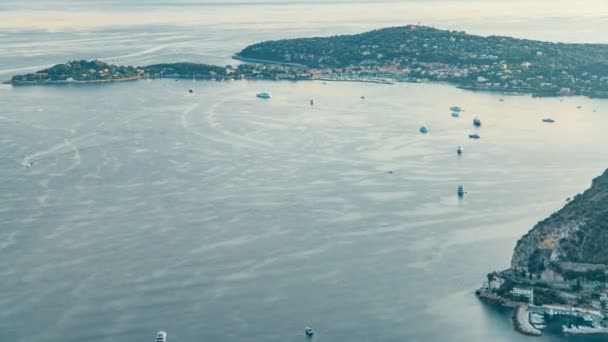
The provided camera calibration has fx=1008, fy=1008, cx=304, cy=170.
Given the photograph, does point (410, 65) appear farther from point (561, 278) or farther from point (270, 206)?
point (561, 278)

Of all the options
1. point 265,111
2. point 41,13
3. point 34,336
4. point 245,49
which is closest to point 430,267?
point 34,336

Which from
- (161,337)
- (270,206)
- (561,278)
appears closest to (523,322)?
(561,278)

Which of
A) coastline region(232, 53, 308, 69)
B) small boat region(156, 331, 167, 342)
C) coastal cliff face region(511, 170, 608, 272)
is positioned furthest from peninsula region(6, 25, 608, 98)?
small boat region(156, 331, 167, 342)

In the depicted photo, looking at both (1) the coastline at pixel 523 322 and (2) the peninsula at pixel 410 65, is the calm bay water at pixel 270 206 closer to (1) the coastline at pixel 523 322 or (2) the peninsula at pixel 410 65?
(1) the coastline at pixel 523 322

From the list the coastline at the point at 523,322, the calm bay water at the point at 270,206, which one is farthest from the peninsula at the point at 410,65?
the coastline at the point at 523,322

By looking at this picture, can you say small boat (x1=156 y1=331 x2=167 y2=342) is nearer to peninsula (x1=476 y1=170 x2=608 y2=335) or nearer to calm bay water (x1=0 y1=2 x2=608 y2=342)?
calm bay water (x1=0 y1=2 x2=608 y2=342)

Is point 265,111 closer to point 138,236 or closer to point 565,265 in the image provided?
point 138,236

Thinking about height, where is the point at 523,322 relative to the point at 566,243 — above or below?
below
